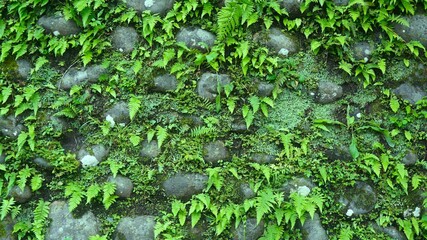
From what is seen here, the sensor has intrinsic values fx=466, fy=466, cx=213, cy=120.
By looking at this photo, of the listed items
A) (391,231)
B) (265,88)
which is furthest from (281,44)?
(391,231)

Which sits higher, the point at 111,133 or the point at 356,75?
the point at 356,75

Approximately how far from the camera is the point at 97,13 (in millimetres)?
5793

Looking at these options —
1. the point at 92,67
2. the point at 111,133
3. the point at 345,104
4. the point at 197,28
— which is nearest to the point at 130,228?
the point at 111,133

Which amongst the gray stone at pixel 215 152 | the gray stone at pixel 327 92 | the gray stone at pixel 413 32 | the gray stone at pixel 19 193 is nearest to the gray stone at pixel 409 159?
the gray stone at pixel 327 92

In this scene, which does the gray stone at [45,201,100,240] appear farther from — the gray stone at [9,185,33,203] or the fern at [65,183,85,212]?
the gray stone at [9,185,33,203]

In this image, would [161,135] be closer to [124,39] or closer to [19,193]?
[124,39]

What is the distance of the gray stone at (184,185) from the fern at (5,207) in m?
1.79

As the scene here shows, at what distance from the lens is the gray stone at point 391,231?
5.57m

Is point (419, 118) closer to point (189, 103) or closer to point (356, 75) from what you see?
point (356, 75)

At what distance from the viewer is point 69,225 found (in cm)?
541

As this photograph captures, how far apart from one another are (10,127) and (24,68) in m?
0.75

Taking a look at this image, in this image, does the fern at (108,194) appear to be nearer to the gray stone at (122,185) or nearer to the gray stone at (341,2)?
the gray stone at (122,185)

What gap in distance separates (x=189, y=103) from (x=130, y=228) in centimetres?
164

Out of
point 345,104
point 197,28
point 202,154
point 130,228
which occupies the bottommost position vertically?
point 130,228
